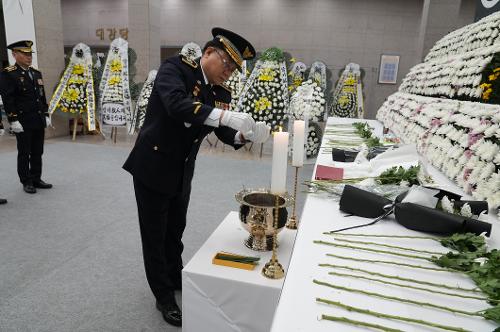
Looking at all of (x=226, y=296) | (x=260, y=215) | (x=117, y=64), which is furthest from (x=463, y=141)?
(x=117, y=64)

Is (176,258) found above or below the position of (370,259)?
below

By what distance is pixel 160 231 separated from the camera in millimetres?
1951

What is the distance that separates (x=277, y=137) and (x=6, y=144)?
7050 millimetres

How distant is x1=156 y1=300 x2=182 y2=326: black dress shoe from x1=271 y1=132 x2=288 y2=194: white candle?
1112mm

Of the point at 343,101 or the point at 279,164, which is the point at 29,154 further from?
the point at 343,101

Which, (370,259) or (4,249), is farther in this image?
(4,249)

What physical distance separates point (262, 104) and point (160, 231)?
4773 mm

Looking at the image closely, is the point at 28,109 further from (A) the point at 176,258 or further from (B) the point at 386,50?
(B) the point at 386,50

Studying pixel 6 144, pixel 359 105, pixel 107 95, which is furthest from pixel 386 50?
pixel 6 144

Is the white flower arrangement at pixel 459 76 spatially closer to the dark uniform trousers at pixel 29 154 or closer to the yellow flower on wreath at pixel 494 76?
the yellow flower on wreath at pixel 494 76

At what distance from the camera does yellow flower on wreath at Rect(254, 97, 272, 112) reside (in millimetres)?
6422

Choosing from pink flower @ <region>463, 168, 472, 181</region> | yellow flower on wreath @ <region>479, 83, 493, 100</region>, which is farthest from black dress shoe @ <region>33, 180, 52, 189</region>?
yellow flower on wreath @ <region>479, 83, 493, 100</region>

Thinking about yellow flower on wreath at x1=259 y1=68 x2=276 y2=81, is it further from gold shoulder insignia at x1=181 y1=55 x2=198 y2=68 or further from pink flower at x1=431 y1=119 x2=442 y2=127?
gold shoulder insignia at x1=181 y1=55 x2=198 y2=68

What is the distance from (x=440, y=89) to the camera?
311cm
